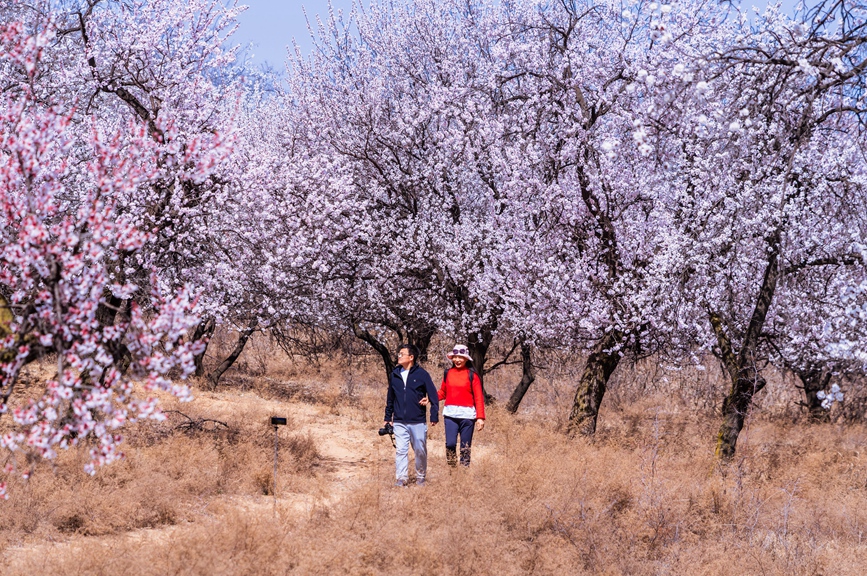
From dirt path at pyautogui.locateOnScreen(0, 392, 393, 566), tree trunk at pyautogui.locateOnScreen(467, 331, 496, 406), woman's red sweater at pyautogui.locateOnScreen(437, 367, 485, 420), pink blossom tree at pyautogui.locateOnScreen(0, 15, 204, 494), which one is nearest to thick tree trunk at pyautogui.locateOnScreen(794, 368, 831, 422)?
tree trunk at pyautogui.locateOnScreen(467, 331, 496, 406)

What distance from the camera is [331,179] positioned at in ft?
54.1

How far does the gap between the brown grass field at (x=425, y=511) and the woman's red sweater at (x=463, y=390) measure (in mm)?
814

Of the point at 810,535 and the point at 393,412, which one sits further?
the point at 393,412

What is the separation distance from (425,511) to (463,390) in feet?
6.04

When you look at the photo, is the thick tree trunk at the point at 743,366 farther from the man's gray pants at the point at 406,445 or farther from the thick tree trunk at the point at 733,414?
the man's gray pants at the point at 406,445

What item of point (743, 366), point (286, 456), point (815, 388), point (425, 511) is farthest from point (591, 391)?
point (815, 388)

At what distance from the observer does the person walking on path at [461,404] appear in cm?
984

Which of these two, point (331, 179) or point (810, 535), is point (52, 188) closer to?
point (810, 535)

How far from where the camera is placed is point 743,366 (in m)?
11.8

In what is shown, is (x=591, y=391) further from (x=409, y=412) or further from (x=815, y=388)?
(x=815, y=388)

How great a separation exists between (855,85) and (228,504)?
792cm

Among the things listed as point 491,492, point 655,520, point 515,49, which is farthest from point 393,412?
point 515,49

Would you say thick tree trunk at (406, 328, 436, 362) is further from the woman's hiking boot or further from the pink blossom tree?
the pink blossom tree

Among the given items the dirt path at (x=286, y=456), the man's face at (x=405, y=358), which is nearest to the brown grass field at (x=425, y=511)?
the dirt path at (x=286, y=456)
